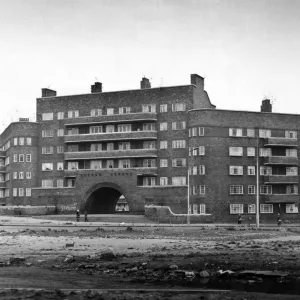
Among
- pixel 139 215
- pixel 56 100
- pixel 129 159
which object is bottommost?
pixel 139 215

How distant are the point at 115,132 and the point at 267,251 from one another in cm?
7023

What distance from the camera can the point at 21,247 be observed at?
34.8 meters

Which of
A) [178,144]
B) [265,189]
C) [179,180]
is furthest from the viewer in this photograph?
[178,144]

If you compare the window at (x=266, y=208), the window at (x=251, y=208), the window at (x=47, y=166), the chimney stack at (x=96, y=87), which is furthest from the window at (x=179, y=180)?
the window at (x=47, y=166)

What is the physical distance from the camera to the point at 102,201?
10488 centimetres

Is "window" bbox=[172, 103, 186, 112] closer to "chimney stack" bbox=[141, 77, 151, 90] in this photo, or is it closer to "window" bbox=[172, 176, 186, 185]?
"chimney stack" bbox=[141, 77, 151, 90]

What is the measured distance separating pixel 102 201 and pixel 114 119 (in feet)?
50.4

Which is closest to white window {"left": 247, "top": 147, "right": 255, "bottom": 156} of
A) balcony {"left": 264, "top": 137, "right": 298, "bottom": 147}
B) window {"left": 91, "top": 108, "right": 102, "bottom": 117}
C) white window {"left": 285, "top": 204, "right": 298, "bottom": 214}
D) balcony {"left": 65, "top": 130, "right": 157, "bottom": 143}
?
balcony {"left": 264, "top": 137, "right": 298, "bottom": 147}

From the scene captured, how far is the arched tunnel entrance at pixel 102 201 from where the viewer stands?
99750mm

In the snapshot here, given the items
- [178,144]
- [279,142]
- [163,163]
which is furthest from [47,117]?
[279,142]

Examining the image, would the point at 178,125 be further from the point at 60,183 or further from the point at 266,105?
the point at 60,183

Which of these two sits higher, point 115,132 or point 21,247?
point 115,132

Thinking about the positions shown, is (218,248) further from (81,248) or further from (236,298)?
(236,298)

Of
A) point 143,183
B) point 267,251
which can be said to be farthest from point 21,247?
point 143,183
